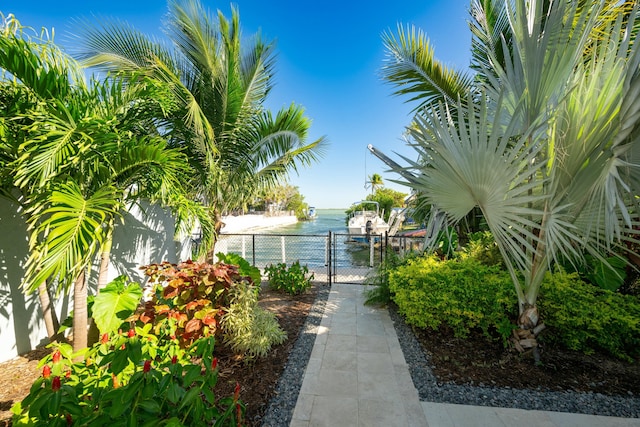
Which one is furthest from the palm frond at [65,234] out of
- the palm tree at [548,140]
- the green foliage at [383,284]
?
the green foliage at [383,284]

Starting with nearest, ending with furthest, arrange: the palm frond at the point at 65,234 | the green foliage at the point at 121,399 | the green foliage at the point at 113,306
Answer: the green foliage at the point at 121,399, the palm frond at the point at 65,234, the green foliage at the point at 113,306

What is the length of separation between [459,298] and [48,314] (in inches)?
183

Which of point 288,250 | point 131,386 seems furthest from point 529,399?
point 288,250

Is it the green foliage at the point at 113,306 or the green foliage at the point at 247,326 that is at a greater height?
the green foliage at the point at 113,306

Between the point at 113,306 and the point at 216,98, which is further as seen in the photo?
the point at 216,98

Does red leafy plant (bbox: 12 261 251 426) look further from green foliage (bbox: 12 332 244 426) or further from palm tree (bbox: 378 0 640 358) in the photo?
palm tree (bbox: 378 0 640 358)

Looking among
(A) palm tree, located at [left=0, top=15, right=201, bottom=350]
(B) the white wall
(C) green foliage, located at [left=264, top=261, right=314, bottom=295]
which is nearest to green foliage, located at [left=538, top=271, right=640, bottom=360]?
(C) green foliage, located at [left=264, top=261, right=314, bottom=295]

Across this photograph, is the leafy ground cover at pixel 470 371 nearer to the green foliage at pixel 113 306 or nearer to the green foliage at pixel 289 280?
the green foliage at pixel 113 306

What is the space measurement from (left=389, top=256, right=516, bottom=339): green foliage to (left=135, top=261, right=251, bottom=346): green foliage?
232cm

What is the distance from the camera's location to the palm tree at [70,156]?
172cm

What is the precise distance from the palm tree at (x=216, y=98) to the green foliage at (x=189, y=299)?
1021mm

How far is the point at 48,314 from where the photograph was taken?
268cm

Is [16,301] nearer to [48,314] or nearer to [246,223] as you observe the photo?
[48,314]

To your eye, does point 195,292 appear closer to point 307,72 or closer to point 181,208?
point 181,208
